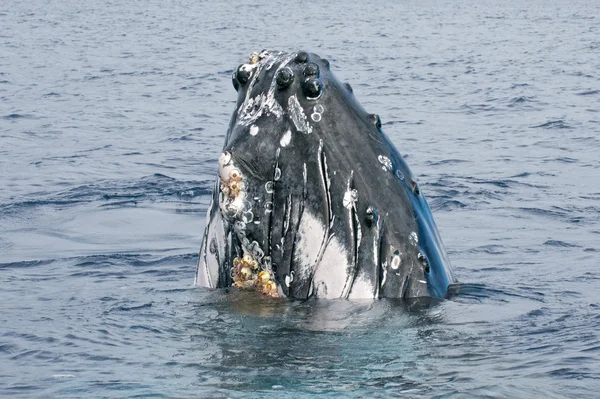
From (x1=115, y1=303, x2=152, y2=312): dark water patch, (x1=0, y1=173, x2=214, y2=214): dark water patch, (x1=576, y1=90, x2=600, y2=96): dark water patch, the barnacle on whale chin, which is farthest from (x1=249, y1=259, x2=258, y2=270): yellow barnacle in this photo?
(x1=576, y1=90, x2=600, y2=96): dark water patch

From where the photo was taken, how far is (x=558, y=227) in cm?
1271

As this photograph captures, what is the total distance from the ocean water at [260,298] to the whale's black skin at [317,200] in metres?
0.19

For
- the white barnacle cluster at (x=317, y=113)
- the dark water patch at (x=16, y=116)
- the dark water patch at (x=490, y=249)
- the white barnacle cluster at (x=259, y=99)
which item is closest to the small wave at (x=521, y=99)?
the dark water patch at (x=16, y=116)

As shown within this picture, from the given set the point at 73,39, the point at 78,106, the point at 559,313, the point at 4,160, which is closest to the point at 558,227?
the point at 559,313

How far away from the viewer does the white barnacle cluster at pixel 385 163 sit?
703 cm

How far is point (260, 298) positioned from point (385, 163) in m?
1.09

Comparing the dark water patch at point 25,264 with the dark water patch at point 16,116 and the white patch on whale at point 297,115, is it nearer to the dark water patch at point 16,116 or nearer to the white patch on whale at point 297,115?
the white patch on whale at point 297,115

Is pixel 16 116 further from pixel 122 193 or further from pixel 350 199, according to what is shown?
pixel 350 199

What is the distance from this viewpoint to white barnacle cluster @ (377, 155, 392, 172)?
703 cm

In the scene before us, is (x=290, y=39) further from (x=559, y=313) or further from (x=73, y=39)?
(x=559, y=313)

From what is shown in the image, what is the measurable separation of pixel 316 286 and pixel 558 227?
6.35 meters

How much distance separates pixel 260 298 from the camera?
7.14 meters

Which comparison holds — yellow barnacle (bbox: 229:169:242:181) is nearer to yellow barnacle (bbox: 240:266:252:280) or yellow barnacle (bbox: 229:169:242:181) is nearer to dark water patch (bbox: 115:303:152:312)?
yellow barnacle (bbox: 240:266:252:280)

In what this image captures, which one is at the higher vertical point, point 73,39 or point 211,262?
point 211,262
